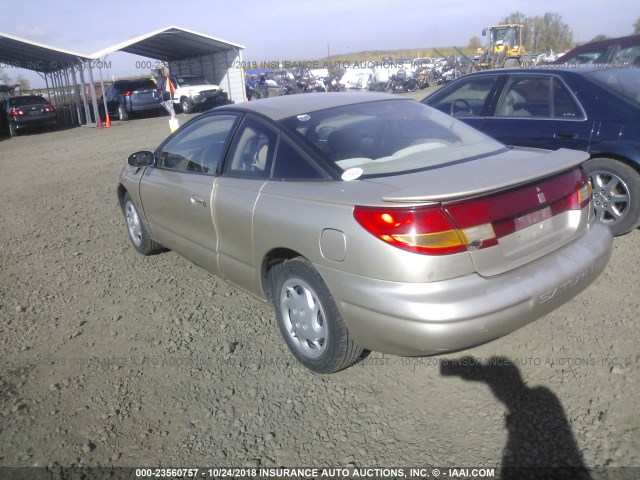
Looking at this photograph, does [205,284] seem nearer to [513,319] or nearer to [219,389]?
[219,389]

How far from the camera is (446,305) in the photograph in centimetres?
248

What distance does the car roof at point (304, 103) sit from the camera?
3.59 meters

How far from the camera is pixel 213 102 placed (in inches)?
1010

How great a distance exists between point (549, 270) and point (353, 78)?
30263 millimetres

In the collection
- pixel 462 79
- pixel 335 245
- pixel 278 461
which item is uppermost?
pixel 462 79

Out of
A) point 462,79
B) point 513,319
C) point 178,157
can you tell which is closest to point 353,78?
point 462,79

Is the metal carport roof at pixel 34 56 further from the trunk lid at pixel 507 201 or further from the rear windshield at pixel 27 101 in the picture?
the trunk lid at pixel 507 201

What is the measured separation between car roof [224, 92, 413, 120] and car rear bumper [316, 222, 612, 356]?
125cm

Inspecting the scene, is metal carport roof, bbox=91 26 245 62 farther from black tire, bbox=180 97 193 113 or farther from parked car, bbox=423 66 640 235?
parked car, bbox=423 66 640 235

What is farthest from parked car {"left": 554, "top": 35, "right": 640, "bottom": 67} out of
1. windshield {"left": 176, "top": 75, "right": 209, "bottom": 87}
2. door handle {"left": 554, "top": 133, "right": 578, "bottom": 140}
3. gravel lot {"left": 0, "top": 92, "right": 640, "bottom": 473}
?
windshield {"left": 176, "top": 75, "right": 209, "bottom": 87}

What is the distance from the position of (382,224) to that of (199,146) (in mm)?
2198

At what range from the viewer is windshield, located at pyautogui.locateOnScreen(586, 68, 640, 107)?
16.0 ft

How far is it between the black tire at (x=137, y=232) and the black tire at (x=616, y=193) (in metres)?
4.12

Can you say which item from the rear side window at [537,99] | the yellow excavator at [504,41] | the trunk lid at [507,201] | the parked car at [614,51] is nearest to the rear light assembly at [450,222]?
the trunk lid at [507,201]
